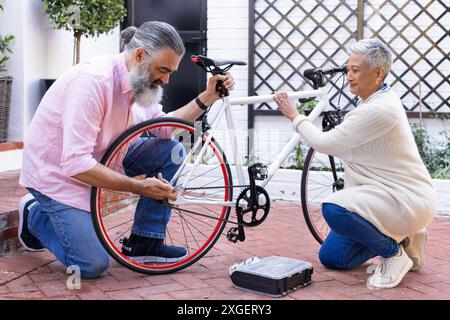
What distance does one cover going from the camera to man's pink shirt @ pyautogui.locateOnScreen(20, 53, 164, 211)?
9.29 feet

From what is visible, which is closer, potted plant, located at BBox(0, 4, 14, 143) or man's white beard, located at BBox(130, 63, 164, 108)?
man's white beard, located at BBox(130, 63, 164, 108)

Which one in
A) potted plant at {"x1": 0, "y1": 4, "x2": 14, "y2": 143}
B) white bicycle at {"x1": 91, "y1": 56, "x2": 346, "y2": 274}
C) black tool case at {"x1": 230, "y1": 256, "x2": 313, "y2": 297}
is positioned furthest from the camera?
potted plant at {"x1": 0, "y1": 4, "x2": 14, "y2": 143}

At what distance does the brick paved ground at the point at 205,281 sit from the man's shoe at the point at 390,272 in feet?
0.12

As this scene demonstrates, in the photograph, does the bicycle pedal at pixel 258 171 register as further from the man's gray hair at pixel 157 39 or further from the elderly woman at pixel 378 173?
the man's gray hair at pixel 157 39

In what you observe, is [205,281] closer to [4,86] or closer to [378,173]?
[378,173]

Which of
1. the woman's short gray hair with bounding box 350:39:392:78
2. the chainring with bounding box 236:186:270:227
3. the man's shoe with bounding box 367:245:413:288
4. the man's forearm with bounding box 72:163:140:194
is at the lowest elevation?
the man's shoe with bounding box 367:245:413:288

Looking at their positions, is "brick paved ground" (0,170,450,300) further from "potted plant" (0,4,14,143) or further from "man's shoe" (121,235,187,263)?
"potted plant" (0,4,14,143)

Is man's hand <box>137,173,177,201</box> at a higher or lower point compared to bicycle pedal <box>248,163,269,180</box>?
lower

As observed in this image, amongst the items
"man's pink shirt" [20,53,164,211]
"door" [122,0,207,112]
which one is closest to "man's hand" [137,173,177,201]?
"man's pink shirt" [20,53,164,211]

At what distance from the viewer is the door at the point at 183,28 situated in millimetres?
6680

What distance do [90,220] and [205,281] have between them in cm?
58

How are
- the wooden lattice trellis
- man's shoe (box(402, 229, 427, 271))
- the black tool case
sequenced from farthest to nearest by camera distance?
the wooden lattice trellis < man's shoe (box(402, 229, 427, 271)) < the black tool case

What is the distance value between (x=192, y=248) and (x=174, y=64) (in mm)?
1101

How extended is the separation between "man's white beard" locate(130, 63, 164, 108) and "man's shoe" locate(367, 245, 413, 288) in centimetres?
125
